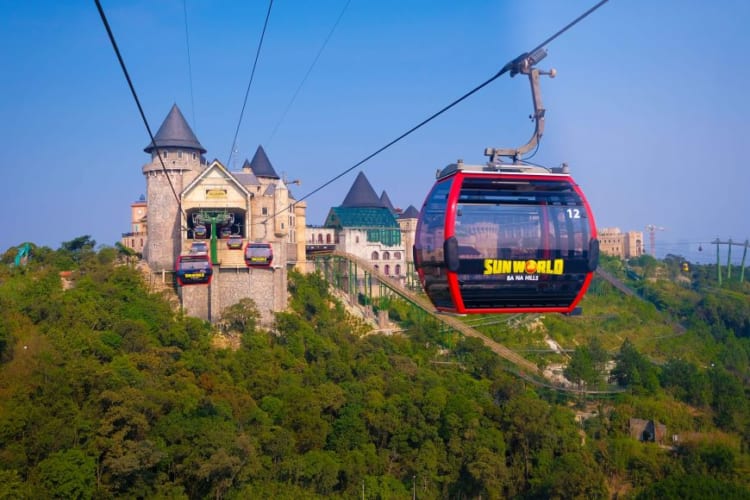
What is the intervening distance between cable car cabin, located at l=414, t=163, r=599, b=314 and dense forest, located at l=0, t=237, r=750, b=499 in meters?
14.4

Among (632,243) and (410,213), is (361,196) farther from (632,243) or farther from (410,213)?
(632,243)

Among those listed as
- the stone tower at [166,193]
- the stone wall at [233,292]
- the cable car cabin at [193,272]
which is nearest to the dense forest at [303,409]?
the stone wall at [233,292]

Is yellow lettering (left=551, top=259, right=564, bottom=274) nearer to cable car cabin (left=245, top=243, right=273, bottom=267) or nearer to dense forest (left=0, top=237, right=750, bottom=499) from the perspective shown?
dense forest (left=0, top=237, right=750, bottom=499)

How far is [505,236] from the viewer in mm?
10805

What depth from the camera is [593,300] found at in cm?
5744

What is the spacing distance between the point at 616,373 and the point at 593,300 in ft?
59.0

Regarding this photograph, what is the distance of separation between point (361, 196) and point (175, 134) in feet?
64.9

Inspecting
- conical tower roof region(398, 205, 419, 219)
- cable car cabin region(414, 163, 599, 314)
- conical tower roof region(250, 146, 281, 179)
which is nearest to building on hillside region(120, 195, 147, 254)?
conical tower roof region(250, 146, 281, 179)

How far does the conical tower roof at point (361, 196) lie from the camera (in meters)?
54.0

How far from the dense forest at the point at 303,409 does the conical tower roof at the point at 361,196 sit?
1399 cm

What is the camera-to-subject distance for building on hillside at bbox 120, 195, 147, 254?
156ft

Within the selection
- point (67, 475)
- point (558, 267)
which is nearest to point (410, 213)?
point (67, 475)

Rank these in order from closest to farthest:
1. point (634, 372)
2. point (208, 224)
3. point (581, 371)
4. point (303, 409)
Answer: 1. point (303, 409)
2. point (208, 224)
3. point (581, 371)
4. point (634, 372)

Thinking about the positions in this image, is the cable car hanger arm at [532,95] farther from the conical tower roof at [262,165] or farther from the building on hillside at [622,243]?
the building on hillside at [622,243]
